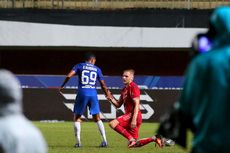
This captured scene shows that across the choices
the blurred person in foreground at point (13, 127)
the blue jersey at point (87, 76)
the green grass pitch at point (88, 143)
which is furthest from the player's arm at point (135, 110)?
the blurred person in foreground at point (13, 127)

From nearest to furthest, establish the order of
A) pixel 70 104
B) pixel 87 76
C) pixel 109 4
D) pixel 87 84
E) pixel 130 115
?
pixel 130 115 < pixel 87 76 < pixel 87 84 < pixel 70 104 < pixel 109 4

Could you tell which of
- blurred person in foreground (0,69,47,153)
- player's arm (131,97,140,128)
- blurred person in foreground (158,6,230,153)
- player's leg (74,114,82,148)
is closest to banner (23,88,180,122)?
player's leg (74,114,82,148)

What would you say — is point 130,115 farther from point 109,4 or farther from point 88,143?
point 109,4

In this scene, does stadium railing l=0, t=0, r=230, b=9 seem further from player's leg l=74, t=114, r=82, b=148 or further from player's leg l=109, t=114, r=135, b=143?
player's leg l=109, t=114, r=135, b=143

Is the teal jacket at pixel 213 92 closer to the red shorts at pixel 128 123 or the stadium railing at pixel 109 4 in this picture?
the red shorts at pixel 128 123

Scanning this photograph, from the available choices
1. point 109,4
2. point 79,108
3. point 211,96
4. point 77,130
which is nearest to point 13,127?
point 211,96

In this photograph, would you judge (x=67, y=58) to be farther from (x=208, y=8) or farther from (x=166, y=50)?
(x=208, y=8)

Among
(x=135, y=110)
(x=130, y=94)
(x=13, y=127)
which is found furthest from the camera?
(x=130, y=94)

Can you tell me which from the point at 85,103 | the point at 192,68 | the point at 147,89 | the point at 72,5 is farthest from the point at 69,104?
the point at 192,68

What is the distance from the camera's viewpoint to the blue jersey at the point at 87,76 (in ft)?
59.9

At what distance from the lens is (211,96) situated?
191 inches

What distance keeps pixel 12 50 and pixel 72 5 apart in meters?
4.29

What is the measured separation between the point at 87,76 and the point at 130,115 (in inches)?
75.4

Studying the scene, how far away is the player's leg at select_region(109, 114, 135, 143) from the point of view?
55.1ft
